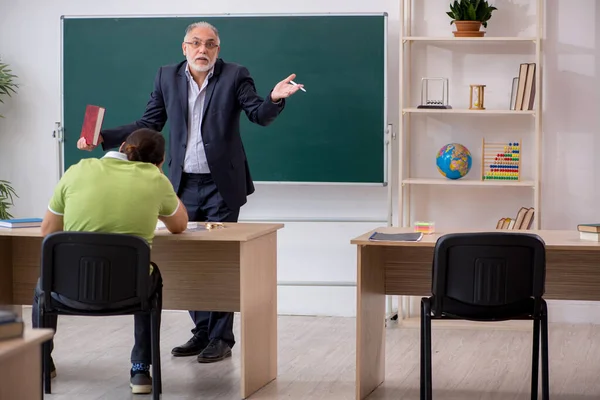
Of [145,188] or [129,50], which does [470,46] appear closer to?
[129,50]

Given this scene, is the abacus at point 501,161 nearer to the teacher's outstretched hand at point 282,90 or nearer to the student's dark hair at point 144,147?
the teacher's outstretched hand at point 282,90

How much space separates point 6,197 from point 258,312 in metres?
2.95

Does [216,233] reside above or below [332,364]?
above

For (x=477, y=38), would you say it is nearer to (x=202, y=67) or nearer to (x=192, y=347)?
(x=202, y=67)

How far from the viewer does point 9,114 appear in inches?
255

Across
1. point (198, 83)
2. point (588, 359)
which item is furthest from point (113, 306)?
point (588, 359)

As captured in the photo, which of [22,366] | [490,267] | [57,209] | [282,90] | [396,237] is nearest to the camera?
[22,366]

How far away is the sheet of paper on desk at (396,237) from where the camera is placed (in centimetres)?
387

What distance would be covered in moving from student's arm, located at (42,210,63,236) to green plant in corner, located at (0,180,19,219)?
8.04 ft

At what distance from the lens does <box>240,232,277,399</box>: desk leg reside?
3.97 m

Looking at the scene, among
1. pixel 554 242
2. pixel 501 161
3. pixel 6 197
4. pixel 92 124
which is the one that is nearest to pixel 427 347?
pixel 554 242

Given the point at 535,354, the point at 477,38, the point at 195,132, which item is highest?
the point at 477,38

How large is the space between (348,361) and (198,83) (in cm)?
166

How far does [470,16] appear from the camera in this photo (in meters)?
5.72
